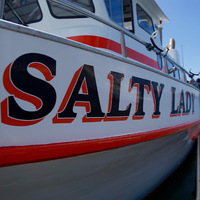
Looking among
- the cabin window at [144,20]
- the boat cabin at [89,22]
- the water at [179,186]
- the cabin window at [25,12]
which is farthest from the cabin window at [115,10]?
the water at [179,186]

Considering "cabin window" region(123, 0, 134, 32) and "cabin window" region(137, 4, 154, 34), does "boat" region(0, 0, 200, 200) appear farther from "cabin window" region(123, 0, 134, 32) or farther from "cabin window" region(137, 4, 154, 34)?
"cabin window" region(137, 4, 154, 34)

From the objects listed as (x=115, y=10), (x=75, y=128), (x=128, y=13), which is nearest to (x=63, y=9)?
(x=115, y=10)

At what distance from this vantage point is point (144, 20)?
359 centimetres

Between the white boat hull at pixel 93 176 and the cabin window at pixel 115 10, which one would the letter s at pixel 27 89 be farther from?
the cabin window at pixel 115 10

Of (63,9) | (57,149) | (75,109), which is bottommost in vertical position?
(57,149)

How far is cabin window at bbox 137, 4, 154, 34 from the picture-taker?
11.2ft

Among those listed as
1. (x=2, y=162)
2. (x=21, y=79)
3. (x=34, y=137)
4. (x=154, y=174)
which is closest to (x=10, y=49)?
(x=21, y=79)

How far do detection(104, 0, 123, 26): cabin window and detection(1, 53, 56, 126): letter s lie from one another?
185 centimetres

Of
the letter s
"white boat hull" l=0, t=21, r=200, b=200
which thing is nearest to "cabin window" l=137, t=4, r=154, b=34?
"white boat hull" l=0, t=21, r=200, b=200

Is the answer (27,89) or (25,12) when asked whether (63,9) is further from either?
(27,89)

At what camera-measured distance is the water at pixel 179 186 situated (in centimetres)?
296

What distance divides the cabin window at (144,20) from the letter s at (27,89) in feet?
8.64

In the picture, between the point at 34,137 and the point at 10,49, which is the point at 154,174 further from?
the point at 10,49

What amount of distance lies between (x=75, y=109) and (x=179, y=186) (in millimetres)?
2873
